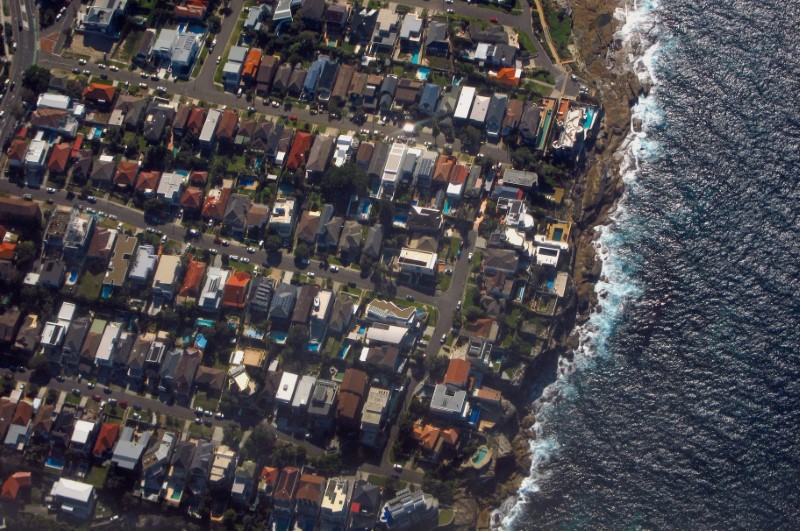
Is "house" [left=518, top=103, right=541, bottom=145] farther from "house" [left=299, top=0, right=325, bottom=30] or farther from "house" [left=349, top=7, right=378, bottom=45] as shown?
"house" [left=299, top=0, right=325, bottom=30]

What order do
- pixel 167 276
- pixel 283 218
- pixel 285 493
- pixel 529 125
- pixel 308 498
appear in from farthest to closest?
pixel 529 125
pixel 283 218
pixel 167 276
pixel 285 493
pixel 308 498

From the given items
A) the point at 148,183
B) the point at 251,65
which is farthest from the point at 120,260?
the point at 251,65

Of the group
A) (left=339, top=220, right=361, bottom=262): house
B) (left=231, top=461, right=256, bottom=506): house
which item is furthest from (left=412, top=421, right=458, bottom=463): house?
(left=339, top=220, right=361, bottom=262): house

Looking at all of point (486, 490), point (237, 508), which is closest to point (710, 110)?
point (486, 490)

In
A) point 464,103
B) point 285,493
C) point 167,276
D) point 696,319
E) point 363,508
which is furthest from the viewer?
point 464,103

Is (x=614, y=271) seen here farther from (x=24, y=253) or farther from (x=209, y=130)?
(x=24, y=253)

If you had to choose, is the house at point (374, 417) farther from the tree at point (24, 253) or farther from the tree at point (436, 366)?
the tree at point (24, 253)

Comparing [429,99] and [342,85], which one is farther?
[342,85]
